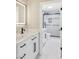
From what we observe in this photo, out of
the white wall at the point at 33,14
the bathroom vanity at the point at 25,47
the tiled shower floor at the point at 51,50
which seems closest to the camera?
the bathroom vanity at the point at 25,47

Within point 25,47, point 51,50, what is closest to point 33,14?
point 51,50

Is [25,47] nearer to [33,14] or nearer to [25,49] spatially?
[25,49]

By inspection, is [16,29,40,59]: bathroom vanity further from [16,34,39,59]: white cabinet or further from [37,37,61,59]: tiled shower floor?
[37,37,61,59]: tiled shower floor

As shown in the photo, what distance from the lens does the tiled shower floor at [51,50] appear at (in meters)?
2.53

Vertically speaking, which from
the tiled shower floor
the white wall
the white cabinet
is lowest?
the tiled shower floor

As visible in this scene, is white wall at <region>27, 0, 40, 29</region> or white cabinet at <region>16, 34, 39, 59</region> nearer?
white cabinet at <region>16, 34, 39, 59</region>

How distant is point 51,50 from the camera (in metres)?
2.88

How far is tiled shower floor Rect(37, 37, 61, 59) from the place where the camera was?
8.30 ft

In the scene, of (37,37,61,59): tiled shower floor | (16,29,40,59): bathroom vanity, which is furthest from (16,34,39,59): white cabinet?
Result: (37,37,61,59): tiled shower floor

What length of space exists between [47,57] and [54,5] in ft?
5.29

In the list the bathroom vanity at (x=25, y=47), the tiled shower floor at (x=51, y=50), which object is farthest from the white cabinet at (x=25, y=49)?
the tiled shower floor at (x=51, y=50)

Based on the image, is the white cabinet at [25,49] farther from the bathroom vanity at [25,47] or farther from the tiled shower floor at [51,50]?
the tiled shower floor at [51,50]

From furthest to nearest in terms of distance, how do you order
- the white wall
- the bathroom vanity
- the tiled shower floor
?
1. the white wall
2. the tiled shower floor
3. the bathroom vanity
